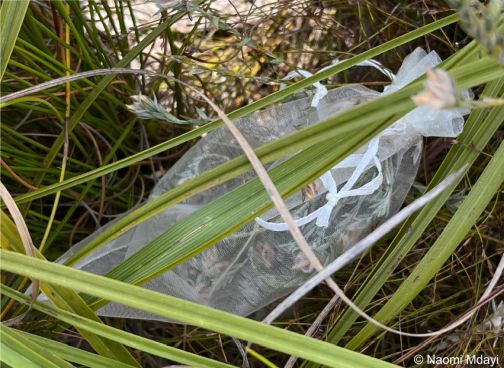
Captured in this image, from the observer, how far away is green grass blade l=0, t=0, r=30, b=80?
55 cm

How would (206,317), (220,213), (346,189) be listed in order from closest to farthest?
(206,317) → (220,213) → (346,189)

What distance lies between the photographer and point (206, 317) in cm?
43

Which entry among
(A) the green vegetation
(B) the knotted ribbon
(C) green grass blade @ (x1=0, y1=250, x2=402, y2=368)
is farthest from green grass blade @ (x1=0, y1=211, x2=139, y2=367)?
(B) the knotted ribbon

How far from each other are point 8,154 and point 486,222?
695 millimetres

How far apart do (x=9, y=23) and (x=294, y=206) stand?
1.29 feet

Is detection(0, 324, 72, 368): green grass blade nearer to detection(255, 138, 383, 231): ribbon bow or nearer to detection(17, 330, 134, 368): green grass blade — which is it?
detection(17, 330, 134, 368): green grass blade

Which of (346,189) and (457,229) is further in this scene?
(346,189)

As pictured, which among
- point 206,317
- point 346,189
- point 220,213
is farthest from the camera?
point 346,189

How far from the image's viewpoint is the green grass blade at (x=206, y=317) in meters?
0.42

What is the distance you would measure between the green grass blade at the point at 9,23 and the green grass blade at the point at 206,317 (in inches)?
9.2

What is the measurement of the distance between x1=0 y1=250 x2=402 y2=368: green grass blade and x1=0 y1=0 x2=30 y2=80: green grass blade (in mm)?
234

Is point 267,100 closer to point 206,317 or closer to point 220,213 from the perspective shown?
point 220,213

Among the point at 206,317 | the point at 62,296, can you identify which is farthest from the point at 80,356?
the point at 206,317

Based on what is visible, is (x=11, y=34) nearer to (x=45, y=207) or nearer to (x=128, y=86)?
(x=128, y=86)
